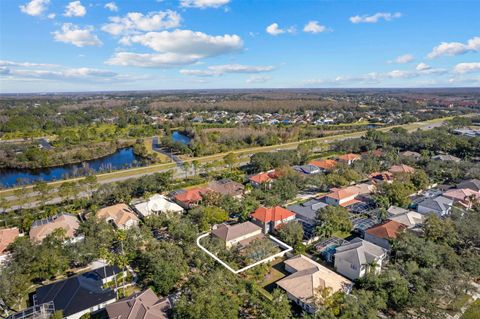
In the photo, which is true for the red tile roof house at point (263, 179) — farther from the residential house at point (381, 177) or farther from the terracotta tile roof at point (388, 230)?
the terracotta tile roof at point (388, 230)

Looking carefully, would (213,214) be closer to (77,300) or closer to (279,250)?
(279,250)

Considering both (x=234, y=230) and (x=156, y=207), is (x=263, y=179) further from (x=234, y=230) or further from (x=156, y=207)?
(x=234, y=230)

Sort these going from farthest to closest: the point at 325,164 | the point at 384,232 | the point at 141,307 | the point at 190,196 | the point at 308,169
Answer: the point at 325,164 < the point at 308,169 < the point at 190,196 < the point at 384,232 < the point at 141,307

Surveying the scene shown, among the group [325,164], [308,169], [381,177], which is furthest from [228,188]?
[381,177]

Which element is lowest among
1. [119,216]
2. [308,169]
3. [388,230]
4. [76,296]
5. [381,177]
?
[76,296]

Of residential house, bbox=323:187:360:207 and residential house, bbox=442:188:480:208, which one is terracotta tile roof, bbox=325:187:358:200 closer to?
residential house, bbox=323:187:360:207
